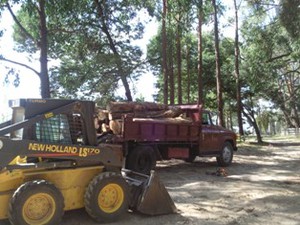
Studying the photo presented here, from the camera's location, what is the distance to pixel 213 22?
30797 mm

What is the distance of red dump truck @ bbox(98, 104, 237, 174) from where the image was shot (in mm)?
13219

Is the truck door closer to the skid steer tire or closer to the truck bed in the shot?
the truck bed

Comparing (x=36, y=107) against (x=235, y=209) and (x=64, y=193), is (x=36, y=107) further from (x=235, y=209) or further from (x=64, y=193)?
(x=235, y=209)

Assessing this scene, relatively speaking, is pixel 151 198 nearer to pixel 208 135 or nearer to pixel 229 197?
pixel 229 197

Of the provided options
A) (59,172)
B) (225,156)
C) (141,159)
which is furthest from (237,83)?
(59,172)

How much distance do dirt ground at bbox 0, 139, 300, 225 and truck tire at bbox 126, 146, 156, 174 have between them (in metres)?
0.64

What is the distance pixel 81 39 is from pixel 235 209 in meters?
18.3

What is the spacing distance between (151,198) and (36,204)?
214cm

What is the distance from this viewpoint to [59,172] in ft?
23.3

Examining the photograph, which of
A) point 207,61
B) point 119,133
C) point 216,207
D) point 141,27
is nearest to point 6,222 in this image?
point 216,207

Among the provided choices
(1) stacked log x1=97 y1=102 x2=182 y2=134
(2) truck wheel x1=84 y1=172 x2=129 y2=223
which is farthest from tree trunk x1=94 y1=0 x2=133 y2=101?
(2) truck wheel x1=84 y1=172 x2=129 y2=223

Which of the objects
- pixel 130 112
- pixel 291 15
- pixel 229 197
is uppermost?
pixel 291 15

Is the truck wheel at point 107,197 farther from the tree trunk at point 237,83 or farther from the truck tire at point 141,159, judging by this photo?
the tree trunk at point 237,83

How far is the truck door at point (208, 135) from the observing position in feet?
52.2
